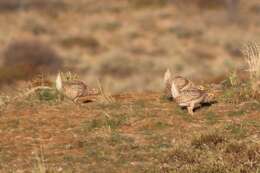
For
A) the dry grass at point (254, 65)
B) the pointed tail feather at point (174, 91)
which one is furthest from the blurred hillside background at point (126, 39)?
the pointed tail feather at point (174, 91)

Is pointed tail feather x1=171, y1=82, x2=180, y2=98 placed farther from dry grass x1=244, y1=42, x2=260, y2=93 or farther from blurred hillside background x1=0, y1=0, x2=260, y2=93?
blurred hillside background x1=0, y1=0, x2=260, y2=93

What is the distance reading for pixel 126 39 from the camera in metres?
39.8

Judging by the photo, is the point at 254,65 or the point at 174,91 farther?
the point at 254,65

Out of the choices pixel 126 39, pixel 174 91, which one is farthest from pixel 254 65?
pixel 126 39

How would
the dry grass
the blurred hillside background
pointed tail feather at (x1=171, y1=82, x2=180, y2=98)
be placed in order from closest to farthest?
1. pointed tail feather at (x1=171, y1=82, x2=180, y2=98)
2. the dry grass
3. the blurred hillside background

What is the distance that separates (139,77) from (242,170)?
21.1m

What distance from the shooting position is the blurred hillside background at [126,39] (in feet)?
100

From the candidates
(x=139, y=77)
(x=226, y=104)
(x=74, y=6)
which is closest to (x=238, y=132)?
(x=226, y=104)

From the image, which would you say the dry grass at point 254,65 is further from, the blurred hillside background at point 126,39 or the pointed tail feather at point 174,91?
the blurred hillside background at point 126,39

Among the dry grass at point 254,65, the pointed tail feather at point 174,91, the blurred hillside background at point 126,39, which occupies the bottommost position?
the pointed tail feather at point 174,91

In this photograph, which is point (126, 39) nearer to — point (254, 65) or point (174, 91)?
point (254, 65)

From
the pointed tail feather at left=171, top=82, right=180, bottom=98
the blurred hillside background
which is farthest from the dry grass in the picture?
the blurred hillside background

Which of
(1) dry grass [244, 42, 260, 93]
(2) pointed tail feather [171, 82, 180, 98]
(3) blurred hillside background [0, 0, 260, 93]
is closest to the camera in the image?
(2) pointed tail feather [171, 82, 180, 98]

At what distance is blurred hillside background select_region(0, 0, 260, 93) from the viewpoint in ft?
100
